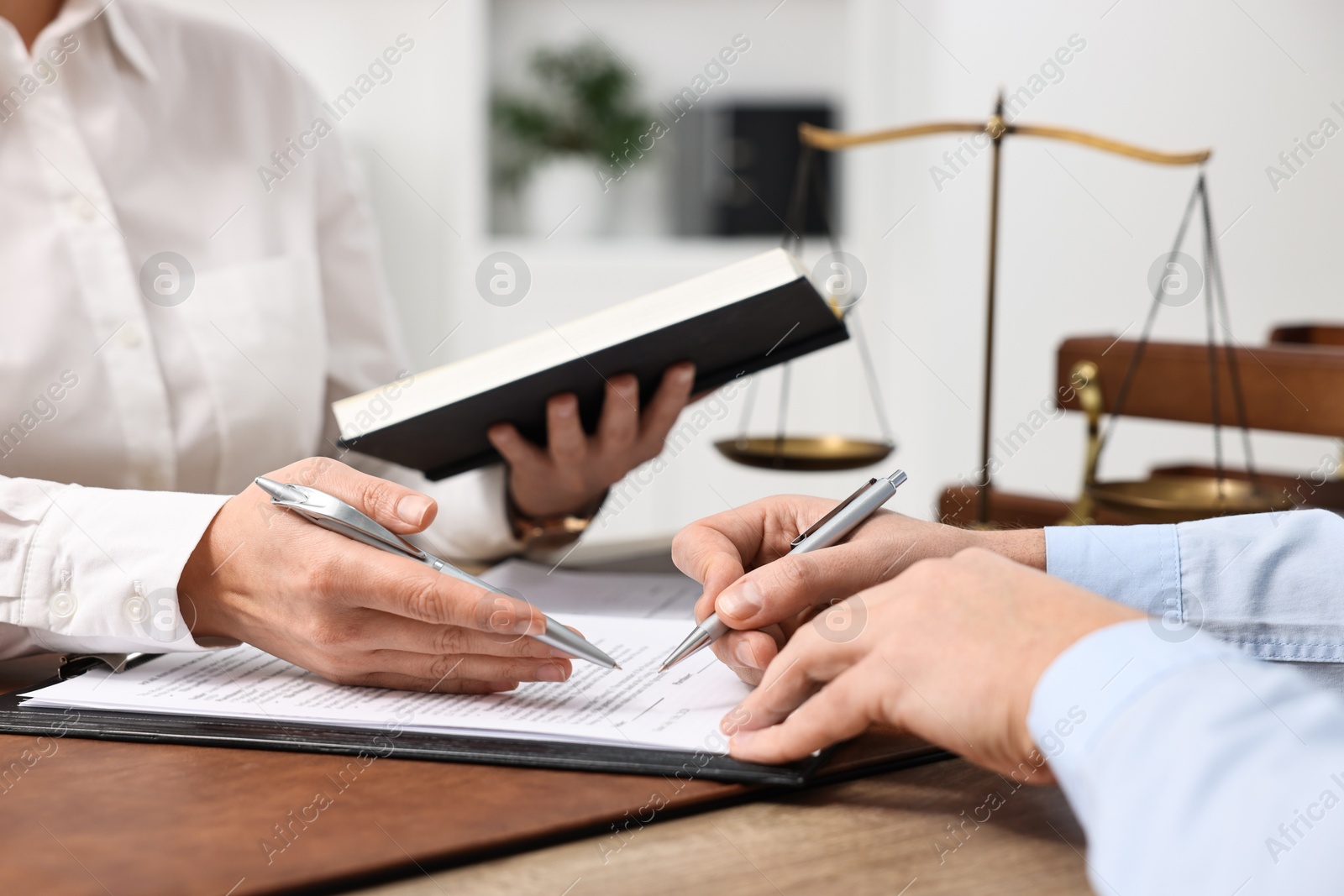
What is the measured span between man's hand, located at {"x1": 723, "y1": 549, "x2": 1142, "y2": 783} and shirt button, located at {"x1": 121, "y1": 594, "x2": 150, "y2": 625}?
39 centimetres

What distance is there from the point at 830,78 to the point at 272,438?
2.70 metres

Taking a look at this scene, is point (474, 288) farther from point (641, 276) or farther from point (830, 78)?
point (830, 78)

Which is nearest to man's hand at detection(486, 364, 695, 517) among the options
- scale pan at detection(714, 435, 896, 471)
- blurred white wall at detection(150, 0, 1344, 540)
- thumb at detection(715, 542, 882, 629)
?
scale pan at detection(714, 435, 896, 471)

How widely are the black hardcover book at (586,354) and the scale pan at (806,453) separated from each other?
26 cm

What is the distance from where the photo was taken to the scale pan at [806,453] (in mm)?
1199


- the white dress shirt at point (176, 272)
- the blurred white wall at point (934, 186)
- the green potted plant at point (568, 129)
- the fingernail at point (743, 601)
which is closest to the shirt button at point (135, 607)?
the white dress shirt at point (176, 272)

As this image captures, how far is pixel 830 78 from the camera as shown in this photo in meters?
3.47

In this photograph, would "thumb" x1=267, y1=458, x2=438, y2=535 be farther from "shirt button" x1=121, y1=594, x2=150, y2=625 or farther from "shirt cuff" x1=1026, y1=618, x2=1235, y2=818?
"shirt cuff" x1=1026, y1=618, x2=1235, y2=818

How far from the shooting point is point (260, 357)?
3.89 feet

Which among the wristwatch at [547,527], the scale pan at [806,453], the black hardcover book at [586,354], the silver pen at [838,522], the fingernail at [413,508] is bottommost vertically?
the wristwatch at [547,527]

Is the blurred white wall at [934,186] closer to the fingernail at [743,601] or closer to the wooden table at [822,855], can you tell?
the fingernail at [743,601]

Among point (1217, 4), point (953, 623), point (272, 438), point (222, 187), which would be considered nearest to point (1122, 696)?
point (953, 623)

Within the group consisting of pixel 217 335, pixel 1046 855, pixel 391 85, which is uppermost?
pixel 391 85

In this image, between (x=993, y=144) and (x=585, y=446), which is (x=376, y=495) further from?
Result: (x=993, y=144)
